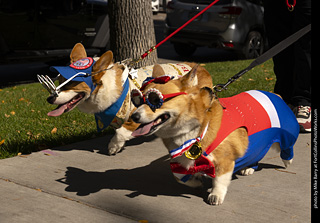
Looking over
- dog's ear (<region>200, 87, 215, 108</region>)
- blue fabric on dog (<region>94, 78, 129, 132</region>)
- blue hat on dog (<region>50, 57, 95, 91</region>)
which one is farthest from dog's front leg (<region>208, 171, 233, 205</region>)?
blue hat on dog (<region>50, 57, 95, 91</region>)

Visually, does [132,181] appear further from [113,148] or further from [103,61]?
[103,61]

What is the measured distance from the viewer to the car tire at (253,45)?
493 inches

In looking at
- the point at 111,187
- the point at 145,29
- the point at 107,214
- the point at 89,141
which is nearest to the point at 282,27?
the point at 145,29

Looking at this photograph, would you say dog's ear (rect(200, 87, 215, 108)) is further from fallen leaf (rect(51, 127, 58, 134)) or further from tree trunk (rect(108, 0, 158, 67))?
tree trunk (rect(108, 0, 158, 67))

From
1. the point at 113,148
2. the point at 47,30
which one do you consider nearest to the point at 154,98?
the point at 113,148

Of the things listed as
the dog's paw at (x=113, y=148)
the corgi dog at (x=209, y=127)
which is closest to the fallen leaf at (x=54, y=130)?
the dog's paw at (x=113, y=148)

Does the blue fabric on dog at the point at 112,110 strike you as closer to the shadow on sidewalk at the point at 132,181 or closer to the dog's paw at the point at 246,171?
the shadow on sidewalk at the point at 132,181

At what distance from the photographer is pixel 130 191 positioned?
3762 millimetres

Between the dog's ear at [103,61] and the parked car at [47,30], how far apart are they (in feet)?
17.7

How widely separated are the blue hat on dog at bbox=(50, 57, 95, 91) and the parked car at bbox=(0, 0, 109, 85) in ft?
17.6

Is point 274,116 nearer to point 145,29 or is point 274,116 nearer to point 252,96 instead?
point 252,96

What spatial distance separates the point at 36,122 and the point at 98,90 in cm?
219

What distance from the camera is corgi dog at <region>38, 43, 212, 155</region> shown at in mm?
3895

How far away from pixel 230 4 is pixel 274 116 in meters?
8.70
